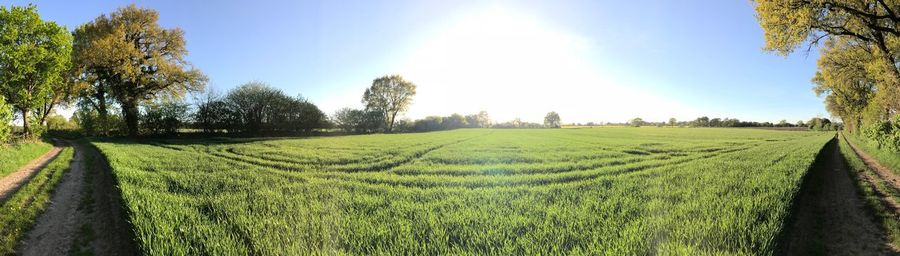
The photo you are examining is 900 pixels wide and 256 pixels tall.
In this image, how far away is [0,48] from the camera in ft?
79.9

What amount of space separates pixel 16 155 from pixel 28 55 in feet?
44.7

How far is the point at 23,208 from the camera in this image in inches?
334

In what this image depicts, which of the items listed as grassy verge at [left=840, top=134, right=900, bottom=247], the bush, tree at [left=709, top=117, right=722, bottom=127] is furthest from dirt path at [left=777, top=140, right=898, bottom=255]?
tree at [left=709, top=117, right=722, bottom=127]

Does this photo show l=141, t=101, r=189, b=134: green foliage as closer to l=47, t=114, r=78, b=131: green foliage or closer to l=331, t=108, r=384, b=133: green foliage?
l=47, t=114, r=78, b=131: green foliage

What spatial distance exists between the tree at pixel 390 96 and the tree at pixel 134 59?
40.9 metres

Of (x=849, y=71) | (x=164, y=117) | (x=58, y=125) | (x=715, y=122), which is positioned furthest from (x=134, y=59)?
(x=715, y=122)

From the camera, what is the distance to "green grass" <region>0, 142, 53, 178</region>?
1432 centimetres

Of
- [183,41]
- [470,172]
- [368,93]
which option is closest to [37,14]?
[183,41]

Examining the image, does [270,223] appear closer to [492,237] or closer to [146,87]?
[492,237]

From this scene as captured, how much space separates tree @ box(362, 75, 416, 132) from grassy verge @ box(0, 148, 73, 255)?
68.4 metres

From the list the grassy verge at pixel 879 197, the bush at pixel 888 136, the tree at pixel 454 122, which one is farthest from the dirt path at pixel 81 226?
the tree at pixel 454 122

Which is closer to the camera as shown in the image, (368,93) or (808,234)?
(808,234)

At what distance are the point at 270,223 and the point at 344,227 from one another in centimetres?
128

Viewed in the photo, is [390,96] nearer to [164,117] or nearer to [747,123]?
[164,117]
